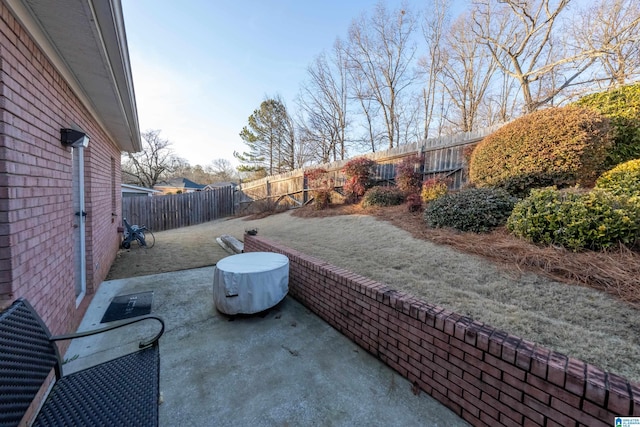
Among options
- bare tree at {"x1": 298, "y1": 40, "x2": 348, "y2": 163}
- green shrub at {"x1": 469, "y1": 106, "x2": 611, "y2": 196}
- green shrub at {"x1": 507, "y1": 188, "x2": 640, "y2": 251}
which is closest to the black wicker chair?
green shrub at {"x1": 507, "y1": 188, "x2": 640, "y2": 251}

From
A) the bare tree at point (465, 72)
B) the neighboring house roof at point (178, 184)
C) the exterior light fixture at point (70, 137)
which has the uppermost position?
the bare tree at point (465, 72)

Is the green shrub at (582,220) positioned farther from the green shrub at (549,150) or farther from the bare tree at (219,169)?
the bare tree at (219,169)

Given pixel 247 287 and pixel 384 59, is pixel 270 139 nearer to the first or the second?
pixel 384 59

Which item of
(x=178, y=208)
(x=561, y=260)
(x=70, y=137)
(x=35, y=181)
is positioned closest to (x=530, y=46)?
(x=561, y=260)

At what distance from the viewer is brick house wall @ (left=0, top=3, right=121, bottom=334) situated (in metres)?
1.56

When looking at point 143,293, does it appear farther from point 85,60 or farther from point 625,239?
point 625,239

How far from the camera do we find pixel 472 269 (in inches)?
112

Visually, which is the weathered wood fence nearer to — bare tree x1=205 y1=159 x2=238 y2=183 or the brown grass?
the brown grass

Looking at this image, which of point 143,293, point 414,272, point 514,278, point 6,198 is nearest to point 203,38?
point 143,293

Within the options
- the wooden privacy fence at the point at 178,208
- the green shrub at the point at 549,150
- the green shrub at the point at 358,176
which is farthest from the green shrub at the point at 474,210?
the wooden privacy fence at the point at 178,208

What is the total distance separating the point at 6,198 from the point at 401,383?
9.65 feet

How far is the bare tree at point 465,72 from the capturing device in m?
13.7

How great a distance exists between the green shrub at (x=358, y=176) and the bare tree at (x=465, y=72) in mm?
10289

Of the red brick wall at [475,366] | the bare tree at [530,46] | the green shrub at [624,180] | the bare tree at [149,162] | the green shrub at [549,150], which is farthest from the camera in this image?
the bare tree at [149,162]
